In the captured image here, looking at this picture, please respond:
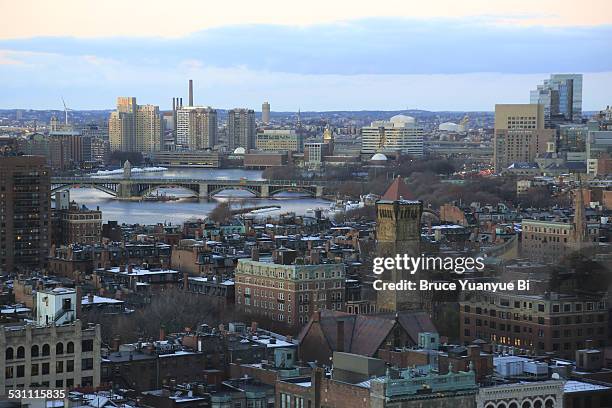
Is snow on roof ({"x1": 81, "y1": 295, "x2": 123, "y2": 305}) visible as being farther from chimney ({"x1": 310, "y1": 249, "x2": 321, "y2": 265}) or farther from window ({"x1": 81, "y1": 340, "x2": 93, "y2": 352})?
window ({"x1": 81, "y1": 340, "x2": 93, "y2": 352})

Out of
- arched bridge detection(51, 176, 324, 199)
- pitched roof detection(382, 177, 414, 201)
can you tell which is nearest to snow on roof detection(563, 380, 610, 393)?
pitched roof detection(382, 177, 414, 201)

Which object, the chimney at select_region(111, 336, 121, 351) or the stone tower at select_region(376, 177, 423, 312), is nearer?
the chimney at select_region(111, 336, 121, 351)

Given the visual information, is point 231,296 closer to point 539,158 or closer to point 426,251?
point 426,251

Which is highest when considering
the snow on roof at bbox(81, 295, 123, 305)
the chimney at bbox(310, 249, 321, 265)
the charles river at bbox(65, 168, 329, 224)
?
the chimney at bbox(310, 249, 321, 265)

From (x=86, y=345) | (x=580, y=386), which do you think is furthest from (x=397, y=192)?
(x=86, y=345)

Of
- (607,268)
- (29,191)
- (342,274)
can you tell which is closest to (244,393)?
(342,274)

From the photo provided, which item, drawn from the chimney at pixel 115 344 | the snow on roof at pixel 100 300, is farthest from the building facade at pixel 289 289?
the chimney at pixel 115 344

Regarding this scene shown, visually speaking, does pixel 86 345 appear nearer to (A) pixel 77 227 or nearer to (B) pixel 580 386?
(B) pixel 580 386
